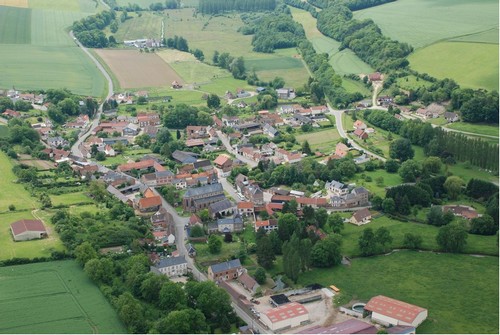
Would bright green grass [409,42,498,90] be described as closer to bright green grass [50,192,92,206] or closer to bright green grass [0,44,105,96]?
bright green grass [0,44,105,96]

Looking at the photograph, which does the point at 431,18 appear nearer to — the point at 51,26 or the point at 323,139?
the point at 323,139

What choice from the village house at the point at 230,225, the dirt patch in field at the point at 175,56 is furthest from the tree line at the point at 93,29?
the village house at the point at 230,225

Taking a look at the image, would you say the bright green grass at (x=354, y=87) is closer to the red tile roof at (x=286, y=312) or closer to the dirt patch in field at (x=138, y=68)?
the dirt patch in field at (x=138, y=68)

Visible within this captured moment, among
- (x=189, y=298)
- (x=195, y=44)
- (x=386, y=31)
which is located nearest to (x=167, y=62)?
(x=195, y=44)

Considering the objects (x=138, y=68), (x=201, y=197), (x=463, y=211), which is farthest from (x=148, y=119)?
(x=463, y=211)

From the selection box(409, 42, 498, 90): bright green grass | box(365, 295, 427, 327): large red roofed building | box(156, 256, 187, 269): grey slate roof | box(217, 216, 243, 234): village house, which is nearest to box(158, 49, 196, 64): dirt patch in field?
box(409, 42, 498, 90): bright green grass

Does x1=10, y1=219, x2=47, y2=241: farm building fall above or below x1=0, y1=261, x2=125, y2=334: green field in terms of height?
above
